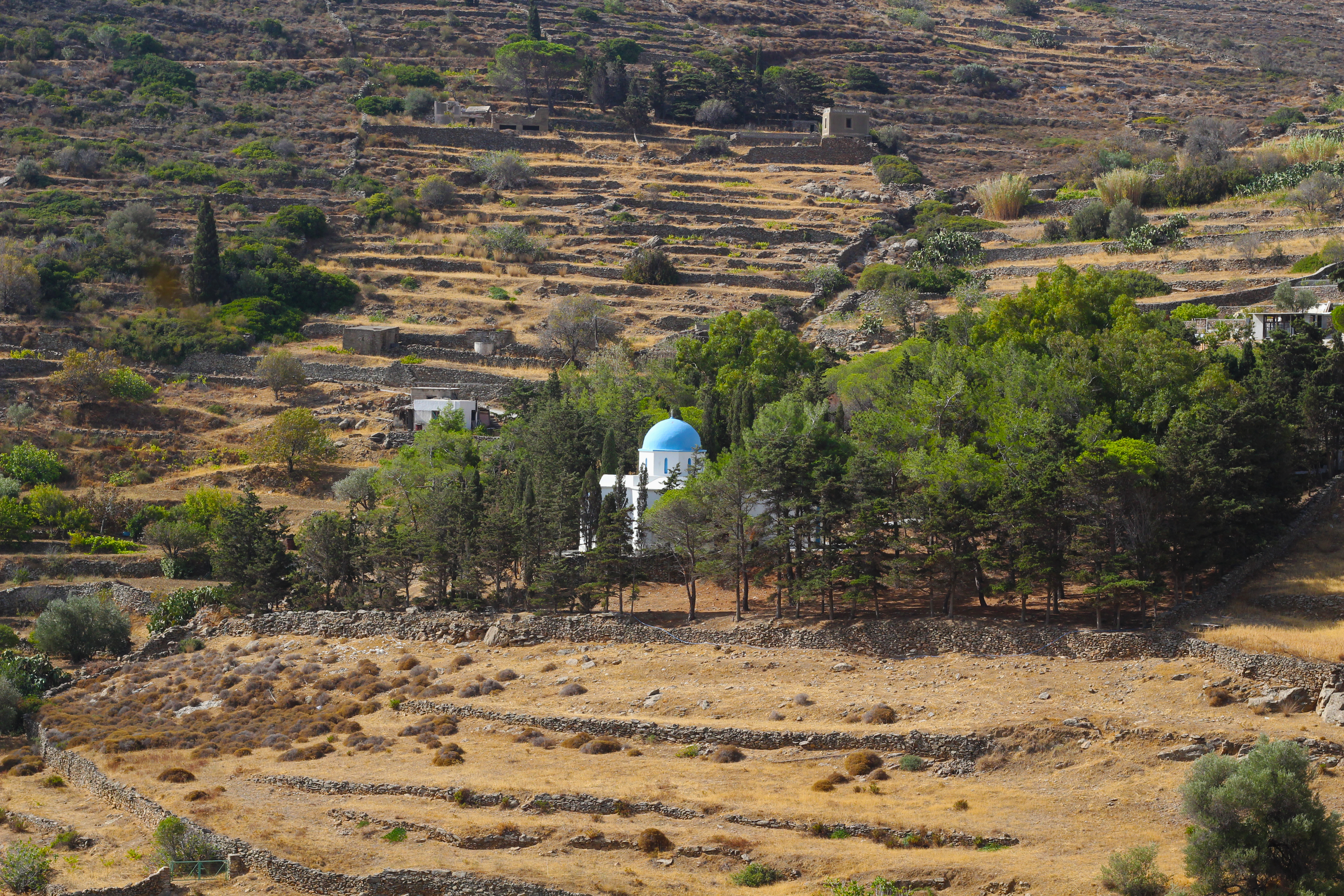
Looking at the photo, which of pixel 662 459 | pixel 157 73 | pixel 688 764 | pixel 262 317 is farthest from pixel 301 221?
pixel 688 764

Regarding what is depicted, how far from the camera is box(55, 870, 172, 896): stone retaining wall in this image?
91.9 feet

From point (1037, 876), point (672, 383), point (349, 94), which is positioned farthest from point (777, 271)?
point (1037, 876)

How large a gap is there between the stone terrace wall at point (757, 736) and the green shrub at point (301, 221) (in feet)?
186

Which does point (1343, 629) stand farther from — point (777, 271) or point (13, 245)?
point (13, 245)

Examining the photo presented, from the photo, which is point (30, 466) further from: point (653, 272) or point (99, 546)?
point (653, 272)

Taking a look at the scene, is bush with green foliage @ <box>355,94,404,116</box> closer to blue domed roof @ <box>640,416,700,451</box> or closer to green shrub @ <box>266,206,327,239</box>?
green shrub @ <box>266,206,327,239</box>

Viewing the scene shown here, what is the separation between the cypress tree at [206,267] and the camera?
7838cm

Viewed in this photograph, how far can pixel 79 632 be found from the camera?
4834cm

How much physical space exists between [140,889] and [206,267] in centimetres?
5601

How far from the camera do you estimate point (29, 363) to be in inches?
2726

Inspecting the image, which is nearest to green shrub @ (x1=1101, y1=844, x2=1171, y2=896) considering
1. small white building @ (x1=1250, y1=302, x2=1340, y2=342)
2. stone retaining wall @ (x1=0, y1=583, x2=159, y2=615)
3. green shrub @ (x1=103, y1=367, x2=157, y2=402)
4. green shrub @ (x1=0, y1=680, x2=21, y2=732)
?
small white building @ (x1=1250, y1=302, x2=1340, y2=342)

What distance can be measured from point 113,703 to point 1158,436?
32.2 m

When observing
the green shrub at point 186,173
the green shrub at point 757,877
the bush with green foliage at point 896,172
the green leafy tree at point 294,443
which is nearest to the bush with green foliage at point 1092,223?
the bush with green foliage at point 896,172

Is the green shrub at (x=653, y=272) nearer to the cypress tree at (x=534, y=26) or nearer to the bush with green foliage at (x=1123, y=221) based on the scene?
the bush with green foliage at (x=1123, y=221)
